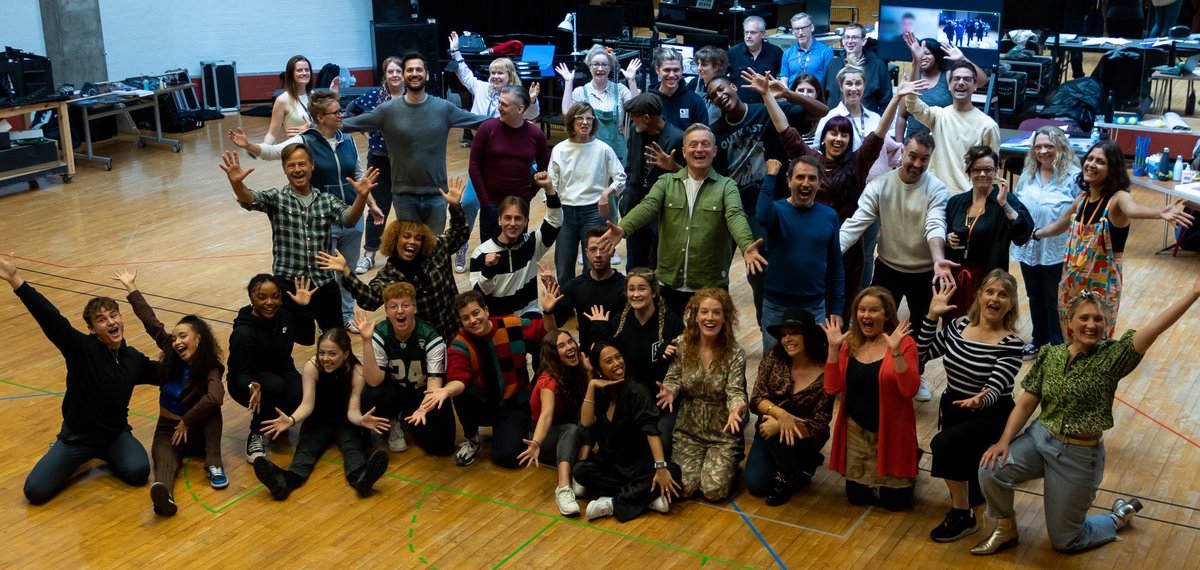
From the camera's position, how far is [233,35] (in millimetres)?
15188

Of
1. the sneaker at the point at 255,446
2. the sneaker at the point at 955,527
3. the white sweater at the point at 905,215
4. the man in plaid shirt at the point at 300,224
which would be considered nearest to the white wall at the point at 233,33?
the man in plaid shirt at the point at 300,224

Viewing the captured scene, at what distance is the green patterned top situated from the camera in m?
4.19

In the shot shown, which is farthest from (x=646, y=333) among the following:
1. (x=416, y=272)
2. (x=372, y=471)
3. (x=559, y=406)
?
(x=372, y=471)

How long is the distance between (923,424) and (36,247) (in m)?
6.74

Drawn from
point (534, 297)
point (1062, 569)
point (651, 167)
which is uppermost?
point (651, 167)

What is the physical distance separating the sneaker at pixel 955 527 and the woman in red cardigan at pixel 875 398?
8.9 inches

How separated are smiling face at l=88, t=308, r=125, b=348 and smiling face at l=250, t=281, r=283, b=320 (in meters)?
0.59

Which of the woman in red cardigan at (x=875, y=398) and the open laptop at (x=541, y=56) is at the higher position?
the open laptop at (x=541, y=56)

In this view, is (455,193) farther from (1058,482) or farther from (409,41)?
(409,41)

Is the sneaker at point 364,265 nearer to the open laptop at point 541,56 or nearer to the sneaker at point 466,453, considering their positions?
the sneaker at point 466,453

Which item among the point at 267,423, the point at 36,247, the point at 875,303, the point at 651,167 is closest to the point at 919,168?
the point at 875,303

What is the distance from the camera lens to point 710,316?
4922 millimetres

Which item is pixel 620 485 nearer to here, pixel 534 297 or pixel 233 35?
pixel 534 297

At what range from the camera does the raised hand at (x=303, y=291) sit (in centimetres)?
562
